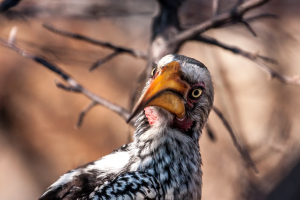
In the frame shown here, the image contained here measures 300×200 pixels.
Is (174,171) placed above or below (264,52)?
below

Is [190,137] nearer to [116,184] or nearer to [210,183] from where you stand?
[116,184]

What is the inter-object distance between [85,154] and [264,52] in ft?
11.5

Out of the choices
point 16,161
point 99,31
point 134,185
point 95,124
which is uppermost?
point 99,31

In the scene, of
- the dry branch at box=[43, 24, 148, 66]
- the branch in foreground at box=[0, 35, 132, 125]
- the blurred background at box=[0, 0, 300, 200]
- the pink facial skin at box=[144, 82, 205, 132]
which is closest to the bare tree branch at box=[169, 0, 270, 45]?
the dry branch at box=[43, 24, 148, 66]

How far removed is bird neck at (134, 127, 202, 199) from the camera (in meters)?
2.02

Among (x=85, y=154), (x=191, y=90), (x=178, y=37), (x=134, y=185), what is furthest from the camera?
Answer: (x=85, y=154)

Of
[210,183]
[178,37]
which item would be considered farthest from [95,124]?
[178,37]

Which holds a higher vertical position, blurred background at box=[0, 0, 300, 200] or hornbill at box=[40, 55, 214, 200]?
blurred background at box=[0, 0, 300, 200]

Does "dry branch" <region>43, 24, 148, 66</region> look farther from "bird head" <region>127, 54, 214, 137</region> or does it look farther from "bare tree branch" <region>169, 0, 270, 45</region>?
"bird head" <region>127, 54, 214, 137</region>

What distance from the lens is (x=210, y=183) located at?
573cm

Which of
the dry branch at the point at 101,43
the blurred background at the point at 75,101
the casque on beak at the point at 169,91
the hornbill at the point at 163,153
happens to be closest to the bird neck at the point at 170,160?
the hornbill at the point at 163,153

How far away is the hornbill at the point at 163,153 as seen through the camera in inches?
73.7

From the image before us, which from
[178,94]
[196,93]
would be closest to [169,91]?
[178,94]

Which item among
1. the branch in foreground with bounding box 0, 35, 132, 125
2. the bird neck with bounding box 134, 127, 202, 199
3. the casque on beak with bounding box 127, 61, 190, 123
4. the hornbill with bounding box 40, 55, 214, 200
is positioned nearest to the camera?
the casque on beak with bounding box 127, 61, 190, 123
